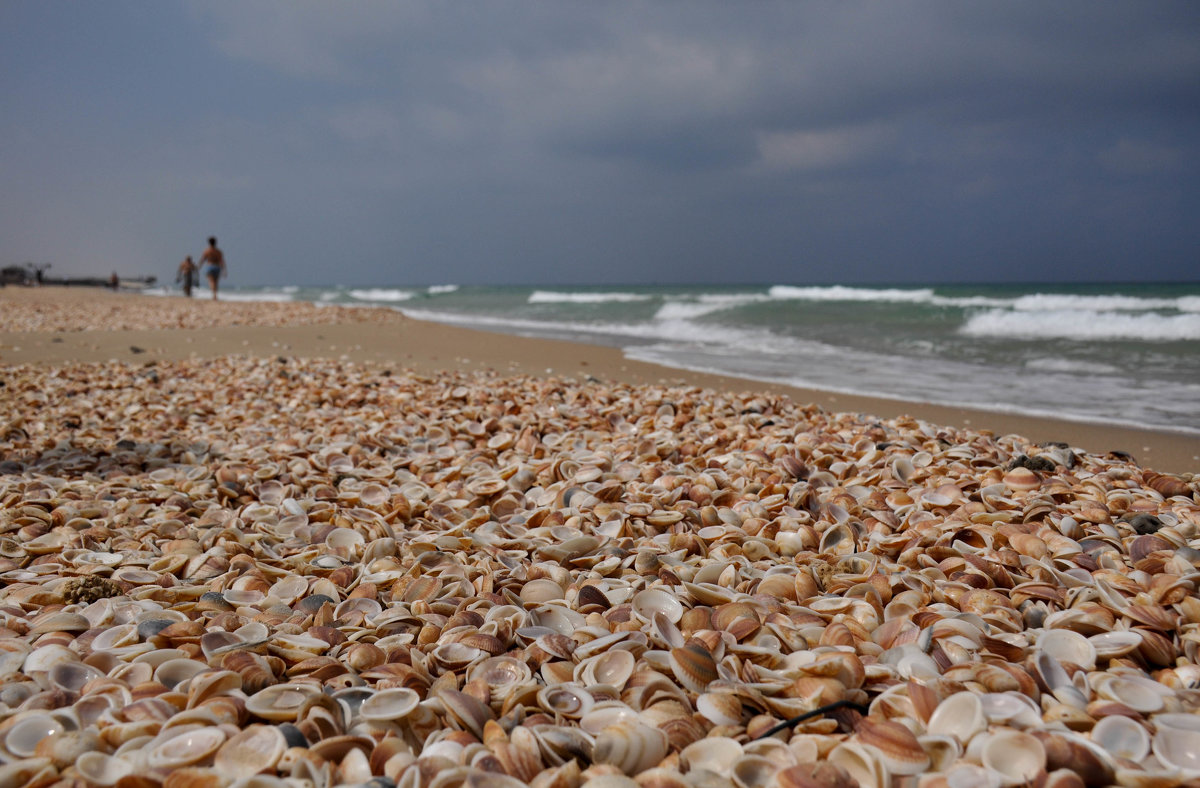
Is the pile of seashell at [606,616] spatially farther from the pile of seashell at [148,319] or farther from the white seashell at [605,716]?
the pile of seashell at [148,319]

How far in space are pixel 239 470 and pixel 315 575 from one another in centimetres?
122

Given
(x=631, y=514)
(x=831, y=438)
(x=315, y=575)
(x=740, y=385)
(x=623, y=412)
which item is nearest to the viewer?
(x=315, y=575)

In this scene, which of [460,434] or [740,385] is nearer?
[460,434]

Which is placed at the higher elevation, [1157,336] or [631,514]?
[1157,336]

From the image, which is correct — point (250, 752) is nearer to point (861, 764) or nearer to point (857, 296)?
point (861, 764)

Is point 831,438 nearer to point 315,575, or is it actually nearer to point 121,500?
point 315,575

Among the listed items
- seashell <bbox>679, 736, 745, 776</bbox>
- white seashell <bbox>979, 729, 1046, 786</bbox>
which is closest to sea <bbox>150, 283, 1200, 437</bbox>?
white seashell <bbox>979, 729, 1046, 786</bbox>

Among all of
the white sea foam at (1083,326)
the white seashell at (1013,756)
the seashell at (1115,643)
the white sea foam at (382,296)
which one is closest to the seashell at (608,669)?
the white seashell at (1013,756)

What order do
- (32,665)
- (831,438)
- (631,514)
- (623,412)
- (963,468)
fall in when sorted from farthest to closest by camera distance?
(623,412) < (831,438) < (963,468) < (631,514) < (32,665)

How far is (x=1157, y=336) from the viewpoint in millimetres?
12664

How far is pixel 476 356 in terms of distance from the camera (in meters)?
8.55

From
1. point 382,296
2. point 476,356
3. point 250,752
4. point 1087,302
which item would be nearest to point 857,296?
point 1087,302

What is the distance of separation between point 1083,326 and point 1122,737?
15.8 m

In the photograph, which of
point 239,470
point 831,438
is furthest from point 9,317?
point 831,438
